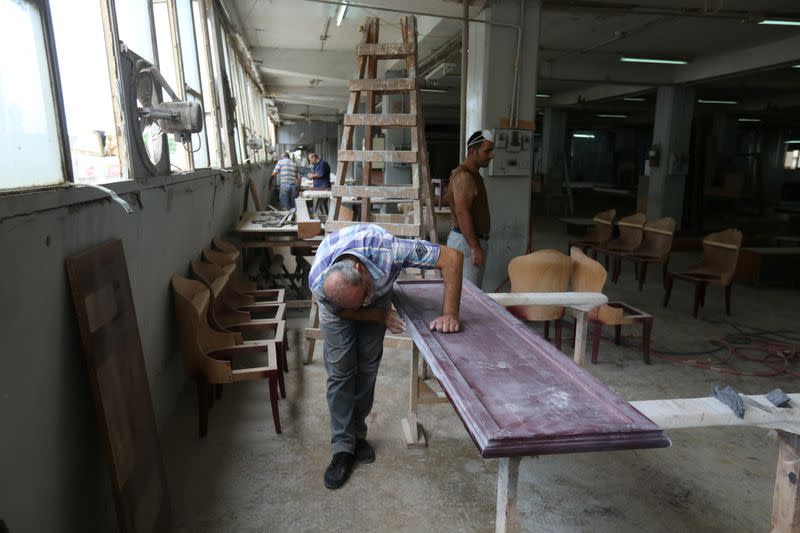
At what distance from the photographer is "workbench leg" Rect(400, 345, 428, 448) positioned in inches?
117

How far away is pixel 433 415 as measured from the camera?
11.1ft

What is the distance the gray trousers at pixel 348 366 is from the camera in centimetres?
264

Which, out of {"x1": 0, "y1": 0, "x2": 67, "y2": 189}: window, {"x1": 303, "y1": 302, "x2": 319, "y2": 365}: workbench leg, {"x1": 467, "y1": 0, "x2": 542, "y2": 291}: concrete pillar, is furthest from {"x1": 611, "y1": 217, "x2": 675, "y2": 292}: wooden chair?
{"x1": 0, "y1": 0, "x2": 67, "y2": 189}: window

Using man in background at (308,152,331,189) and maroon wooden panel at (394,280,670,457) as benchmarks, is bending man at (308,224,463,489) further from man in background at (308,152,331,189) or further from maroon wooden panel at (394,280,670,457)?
man in background at (308,152,331,189)

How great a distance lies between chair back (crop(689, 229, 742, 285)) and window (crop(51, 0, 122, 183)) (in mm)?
5775

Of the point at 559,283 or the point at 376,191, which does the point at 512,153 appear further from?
the point at 376,191

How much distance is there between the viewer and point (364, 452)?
114 inches

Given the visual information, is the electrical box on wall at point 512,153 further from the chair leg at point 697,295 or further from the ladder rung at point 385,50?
the chair leg at point 697,295

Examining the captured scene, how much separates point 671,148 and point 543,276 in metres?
8.00

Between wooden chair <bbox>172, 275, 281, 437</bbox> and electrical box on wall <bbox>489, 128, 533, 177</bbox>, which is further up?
electrical box on wall <bbox>489, 128, 533, 177</bbox>

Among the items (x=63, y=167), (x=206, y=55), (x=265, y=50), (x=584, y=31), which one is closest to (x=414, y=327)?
(x=63, y=167)

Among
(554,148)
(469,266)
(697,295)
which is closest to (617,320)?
(469,266)

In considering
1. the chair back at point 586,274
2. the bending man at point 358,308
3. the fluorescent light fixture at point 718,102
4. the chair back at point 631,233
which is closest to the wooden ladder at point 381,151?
the bending man at point 358,308

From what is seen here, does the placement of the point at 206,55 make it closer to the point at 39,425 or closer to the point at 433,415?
the point at 433,415
